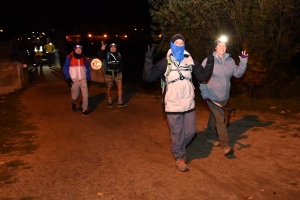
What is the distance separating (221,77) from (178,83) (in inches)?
35.5

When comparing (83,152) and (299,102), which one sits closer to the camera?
(83,152)

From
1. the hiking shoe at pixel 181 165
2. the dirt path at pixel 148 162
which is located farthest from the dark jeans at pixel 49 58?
the hiking shoe at pixel 181 165

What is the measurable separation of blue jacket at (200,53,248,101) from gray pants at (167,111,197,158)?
0.62 m

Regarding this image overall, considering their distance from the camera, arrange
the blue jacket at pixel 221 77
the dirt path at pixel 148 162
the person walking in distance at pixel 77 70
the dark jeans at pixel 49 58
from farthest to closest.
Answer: the dark jeans at pixel 49 58, the person walking in distance at pixel 77 70, the blue jacket at pixel 221 77, the dirt path at pixel 148 162

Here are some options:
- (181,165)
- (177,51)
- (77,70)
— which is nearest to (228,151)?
(181,165)

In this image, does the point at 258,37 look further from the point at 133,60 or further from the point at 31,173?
the point at 133,60

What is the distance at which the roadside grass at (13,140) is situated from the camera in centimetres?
558

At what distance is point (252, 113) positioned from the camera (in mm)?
8641

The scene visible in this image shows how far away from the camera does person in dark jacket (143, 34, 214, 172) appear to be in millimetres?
5090

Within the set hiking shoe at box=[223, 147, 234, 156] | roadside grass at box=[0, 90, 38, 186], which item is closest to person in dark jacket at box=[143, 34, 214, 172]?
hiking shoe at box=[223, 147, 234, 156]

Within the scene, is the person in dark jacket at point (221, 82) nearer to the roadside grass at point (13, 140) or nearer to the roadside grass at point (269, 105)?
the roadside grass at point (13, 140)

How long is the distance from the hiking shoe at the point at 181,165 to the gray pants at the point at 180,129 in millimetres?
63

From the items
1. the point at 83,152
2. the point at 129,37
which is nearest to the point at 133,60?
the point at 129,37

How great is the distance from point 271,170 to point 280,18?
22.4ft
